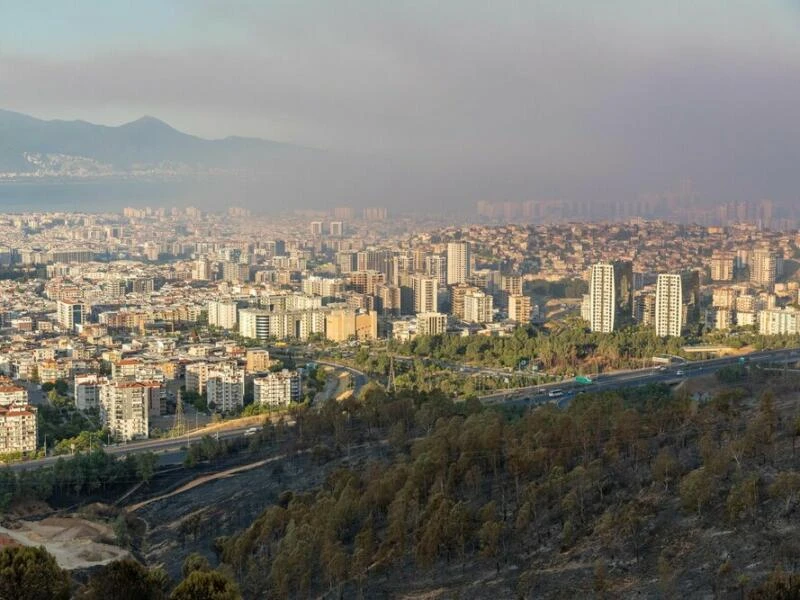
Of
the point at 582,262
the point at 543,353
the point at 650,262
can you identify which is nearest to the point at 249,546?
the point at 543,353

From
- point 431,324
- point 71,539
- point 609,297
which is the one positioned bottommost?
point 71,539

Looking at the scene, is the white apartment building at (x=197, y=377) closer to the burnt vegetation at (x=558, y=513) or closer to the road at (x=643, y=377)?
the road at (x=643, y=377)

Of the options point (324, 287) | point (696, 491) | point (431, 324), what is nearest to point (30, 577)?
point (696, 491)

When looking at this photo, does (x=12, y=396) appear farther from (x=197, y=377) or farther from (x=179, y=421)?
(x=197, y=377)

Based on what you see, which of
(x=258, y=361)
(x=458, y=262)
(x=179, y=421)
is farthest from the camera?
(x=458, y=262)

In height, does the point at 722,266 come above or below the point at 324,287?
above

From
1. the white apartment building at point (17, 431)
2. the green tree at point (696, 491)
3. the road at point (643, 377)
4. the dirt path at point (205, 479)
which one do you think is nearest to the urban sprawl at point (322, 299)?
the white apartment building at point (17, 431)

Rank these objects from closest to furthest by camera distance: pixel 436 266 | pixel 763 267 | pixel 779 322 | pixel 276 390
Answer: pixel 276 390 < pixel 779 322 < pixel 763 267 < pixel 436 266

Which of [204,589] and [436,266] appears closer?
[204,589]
